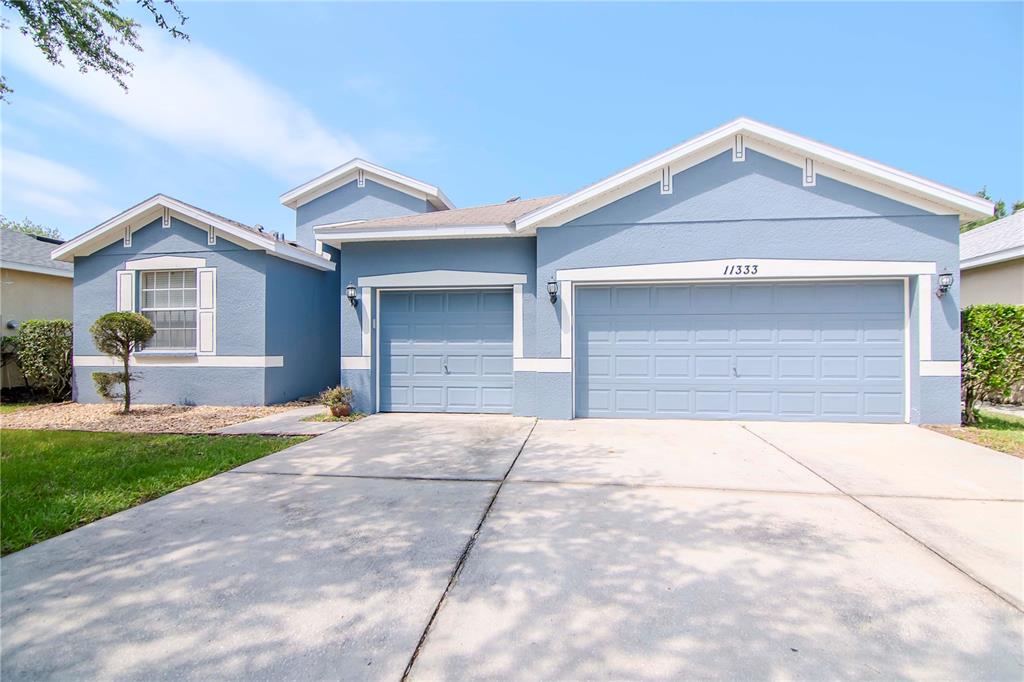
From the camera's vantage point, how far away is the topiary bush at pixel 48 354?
31.7ft

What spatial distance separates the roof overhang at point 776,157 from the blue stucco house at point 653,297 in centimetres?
3

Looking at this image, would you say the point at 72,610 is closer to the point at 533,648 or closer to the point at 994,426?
the point at 533,648

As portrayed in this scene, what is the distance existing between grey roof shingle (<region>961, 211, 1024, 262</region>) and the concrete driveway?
753 cm

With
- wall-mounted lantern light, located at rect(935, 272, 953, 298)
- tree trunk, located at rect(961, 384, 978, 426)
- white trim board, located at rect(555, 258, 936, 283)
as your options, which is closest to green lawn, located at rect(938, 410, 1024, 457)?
tree trunk, located at rect(961, 384, 978, 426)

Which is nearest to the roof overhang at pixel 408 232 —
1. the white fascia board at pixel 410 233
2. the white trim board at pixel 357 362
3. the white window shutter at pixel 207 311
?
the white fascia board at pixel 410 233

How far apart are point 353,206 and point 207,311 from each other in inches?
209

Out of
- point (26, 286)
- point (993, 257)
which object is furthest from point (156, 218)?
point (993, 257)

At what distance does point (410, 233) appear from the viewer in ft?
25.8

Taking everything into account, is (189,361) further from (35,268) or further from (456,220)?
(456,220)

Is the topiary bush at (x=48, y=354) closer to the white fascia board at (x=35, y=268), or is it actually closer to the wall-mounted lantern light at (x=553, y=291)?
the white fascia board at (x=35, y=268)

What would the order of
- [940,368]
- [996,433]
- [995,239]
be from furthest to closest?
1. [995,239]
2. [940,368]
3. [996,433]

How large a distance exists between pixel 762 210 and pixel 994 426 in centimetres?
500

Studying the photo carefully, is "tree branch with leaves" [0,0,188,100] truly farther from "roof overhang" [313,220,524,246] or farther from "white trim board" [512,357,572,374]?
"white trim board" [512,357,572,374]

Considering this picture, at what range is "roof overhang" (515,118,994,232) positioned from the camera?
6.66m
